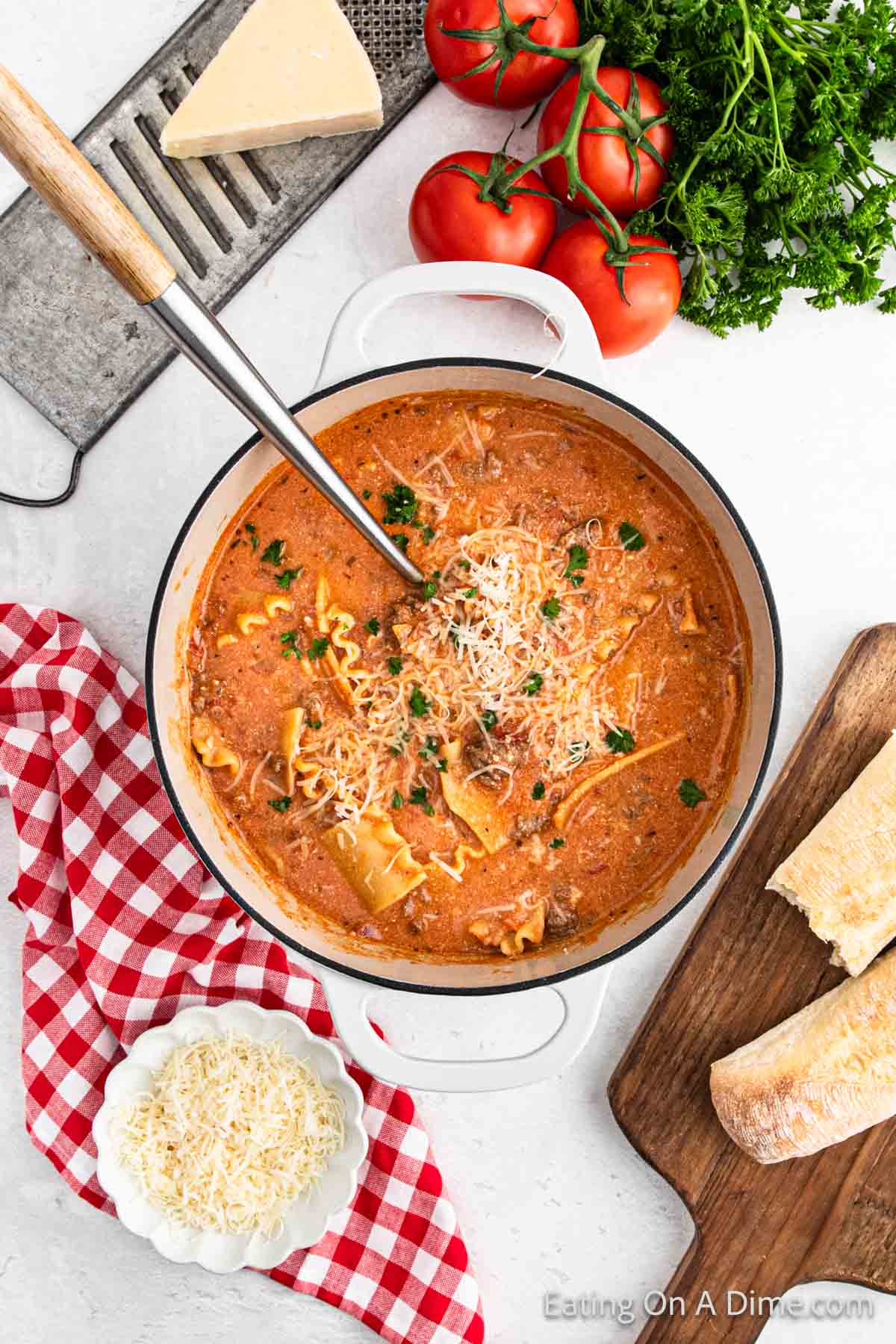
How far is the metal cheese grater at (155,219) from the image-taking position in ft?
10.9

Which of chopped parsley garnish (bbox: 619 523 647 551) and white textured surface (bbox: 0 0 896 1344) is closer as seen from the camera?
chopped parsley garnish (bbox: 619 523 647 551)

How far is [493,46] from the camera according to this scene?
3070 millimetres

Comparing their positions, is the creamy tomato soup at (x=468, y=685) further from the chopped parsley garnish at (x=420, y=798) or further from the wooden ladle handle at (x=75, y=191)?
Result: the wooden ladle handle at (x=75, y=191)

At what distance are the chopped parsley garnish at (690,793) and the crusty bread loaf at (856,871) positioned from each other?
35cm

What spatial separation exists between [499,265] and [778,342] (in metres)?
1.07

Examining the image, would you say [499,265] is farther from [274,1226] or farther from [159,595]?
[274,1226]

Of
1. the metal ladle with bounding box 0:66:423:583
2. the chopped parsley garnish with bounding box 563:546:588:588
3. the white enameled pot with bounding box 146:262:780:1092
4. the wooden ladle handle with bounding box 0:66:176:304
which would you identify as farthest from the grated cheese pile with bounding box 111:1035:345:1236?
the wooden ladle handle with bounding box 0:66:176:304

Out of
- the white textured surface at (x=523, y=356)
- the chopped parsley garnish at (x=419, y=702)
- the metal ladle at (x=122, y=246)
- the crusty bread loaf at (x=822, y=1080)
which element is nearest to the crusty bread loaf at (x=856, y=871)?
the crusty bread loaf at (x=822, y=1080)

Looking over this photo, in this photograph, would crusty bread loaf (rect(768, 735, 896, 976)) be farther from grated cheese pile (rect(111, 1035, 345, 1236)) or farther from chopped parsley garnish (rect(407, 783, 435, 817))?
grated cheese pile (rect(111, 1035, 345, 1236))

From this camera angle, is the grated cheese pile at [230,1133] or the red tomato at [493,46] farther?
the grated cheese pile at [230,1133]

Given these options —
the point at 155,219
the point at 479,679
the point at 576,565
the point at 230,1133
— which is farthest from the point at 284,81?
the point at 230,1133

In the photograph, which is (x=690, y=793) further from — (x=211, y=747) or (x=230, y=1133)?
(x=230, y=1133)

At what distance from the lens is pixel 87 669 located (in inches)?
129

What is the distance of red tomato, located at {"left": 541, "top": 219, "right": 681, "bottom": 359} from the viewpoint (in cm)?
307
